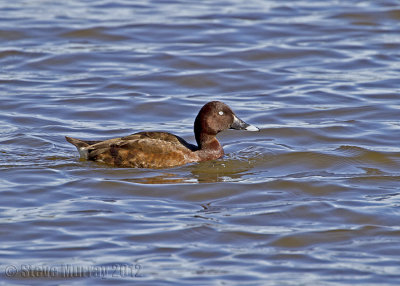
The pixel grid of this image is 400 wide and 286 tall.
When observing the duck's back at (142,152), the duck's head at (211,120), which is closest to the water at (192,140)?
the duck's back at (142,152)

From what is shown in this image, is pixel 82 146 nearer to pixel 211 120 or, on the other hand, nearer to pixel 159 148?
pixel 159 148

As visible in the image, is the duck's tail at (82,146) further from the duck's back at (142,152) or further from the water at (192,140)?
the water at (192,140)

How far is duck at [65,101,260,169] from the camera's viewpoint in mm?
9391

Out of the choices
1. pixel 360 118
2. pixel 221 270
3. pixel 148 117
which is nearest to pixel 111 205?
pixel 221 270

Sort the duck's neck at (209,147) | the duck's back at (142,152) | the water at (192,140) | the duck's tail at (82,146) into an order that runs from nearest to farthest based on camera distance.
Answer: the water at (192,140)
the duck's back at (142,152)
the duck's tail at (82,146)
the duck's neck at (209,147)

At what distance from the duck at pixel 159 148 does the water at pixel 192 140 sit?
139 mm

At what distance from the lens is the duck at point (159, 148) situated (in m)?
9.39

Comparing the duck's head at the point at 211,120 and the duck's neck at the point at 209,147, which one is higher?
the duck's head at the point at 211,120

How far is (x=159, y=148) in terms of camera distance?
9406mm

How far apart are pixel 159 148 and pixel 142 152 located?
0.65ft

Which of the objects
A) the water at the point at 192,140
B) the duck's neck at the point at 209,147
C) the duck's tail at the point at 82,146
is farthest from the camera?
the duck's neck at the point at 209,147

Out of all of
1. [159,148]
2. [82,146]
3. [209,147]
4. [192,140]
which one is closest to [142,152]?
[159,148]

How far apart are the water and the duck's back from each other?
0.13 m

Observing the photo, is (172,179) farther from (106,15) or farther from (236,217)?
(106,15)
